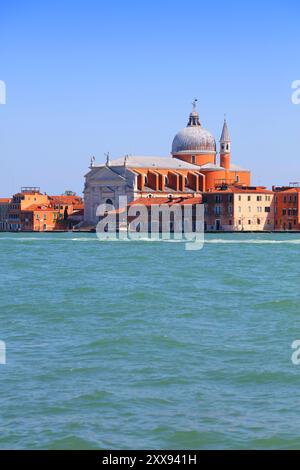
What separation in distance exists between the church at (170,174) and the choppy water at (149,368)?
148 ft

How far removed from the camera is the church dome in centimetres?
6881

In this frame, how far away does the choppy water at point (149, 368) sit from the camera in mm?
7242

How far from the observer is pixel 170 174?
212ft

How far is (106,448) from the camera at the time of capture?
6855mm

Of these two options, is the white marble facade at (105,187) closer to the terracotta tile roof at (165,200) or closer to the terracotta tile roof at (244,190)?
the terracotta tile roof at (165,200)

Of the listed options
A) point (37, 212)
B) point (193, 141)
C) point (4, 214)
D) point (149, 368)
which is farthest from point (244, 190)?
point (149, 368)

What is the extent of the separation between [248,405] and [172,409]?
61cm

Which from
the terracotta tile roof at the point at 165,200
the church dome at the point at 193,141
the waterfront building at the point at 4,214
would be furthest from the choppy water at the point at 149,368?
the waterfront building at the point at 4,214

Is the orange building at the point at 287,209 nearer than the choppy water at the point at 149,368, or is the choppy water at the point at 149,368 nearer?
the choppy water at the point at 149,368

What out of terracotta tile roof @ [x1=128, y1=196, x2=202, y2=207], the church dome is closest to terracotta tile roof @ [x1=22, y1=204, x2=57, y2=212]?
terracotta tile roof @ [x1=128, y1=196, x2=202, y2=207]

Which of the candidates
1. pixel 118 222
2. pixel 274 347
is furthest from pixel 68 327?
pixel 118 222

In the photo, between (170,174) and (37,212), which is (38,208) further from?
(170,174)

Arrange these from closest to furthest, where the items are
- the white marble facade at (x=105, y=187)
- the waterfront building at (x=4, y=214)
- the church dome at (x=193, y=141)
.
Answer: the white marble facade at (x=105, y=187) → the church dome at (x=193, y=141) → the waterfront building at (x=4, y=214)

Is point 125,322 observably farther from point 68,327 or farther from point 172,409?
point 172,409
